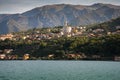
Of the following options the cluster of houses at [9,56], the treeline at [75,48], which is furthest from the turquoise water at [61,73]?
the cluster of houses at [9,56]

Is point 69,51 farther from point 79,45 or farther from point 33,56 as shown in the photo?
point 33,56

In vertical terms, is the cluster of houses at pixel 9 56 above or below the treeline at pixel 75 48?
below

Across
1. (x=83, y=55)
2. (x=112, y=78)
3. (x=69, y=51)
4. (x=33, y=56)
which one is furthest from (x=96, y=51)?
(x=112, y=78)

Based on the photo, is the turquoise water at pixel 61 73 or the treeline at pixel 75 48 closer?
the turquoise water at pixel 61 73

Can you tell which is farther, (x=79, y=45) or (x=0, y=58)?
(x=0, y=58)

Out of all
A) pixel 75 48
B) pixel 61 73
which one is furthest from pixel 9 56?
pixel 61 73

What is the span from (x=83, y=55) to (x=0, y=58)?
156 feet

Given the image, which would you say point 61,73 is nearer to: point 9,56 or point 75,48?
point 75,48

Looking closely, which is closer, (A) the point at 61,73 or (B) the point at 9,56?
(A) the point at 61,73

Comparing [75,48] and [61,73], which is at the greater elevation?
[61,73]

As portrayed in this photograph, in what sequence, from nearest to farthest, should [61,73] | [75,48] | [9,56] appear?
[61,73] → [75,48] → [9,56]

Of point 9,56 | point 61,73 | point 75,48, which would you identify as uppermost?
point 61,73

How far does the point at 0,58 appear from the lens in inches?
7421

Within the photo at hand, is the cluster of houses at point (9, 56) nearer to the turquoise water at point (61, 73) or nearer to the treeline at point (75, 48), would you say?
the treeline at point (75, 48)
